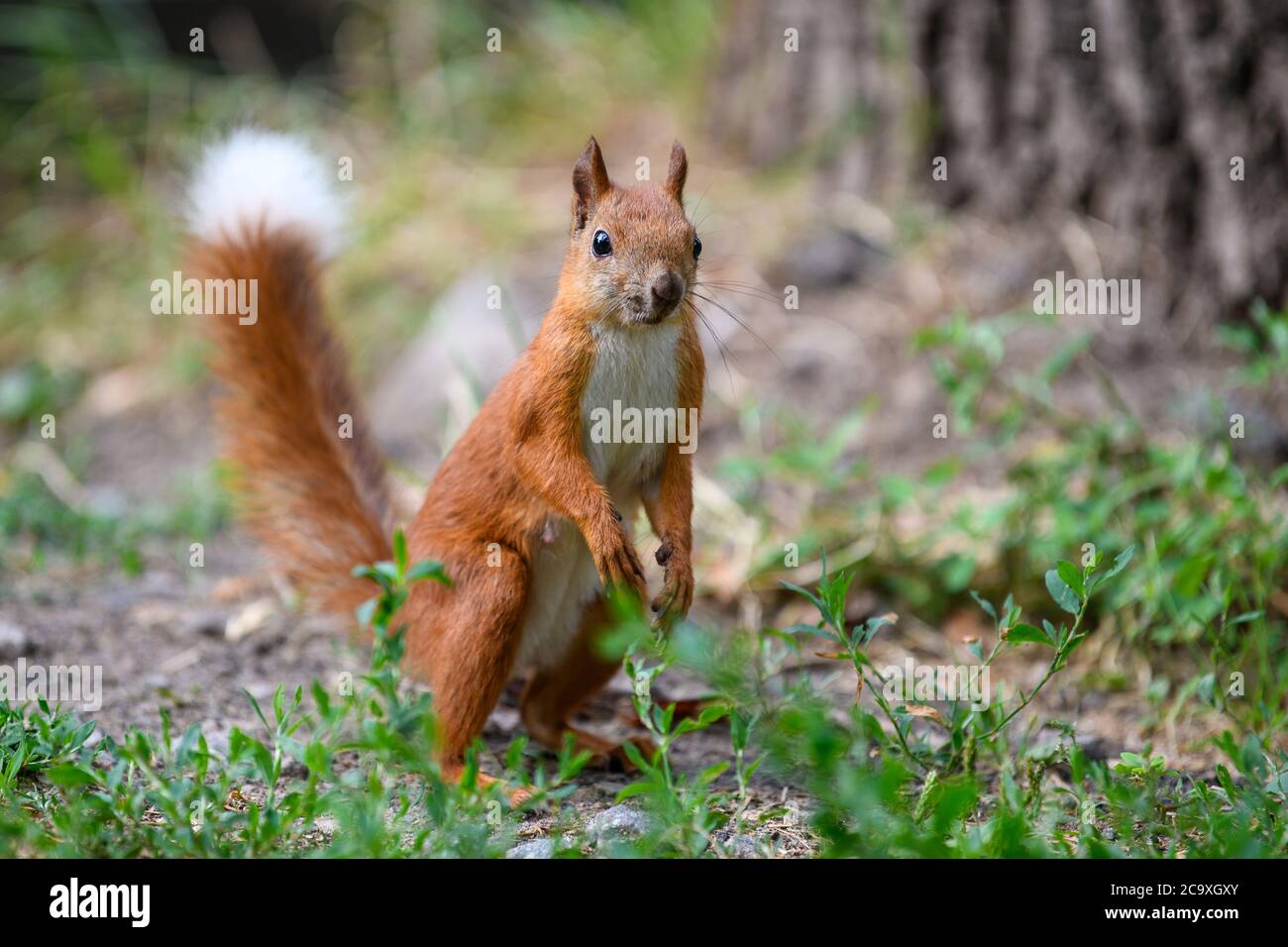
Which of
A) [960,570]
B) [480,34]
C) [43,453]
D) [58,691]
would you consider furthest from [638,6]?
[58,691]

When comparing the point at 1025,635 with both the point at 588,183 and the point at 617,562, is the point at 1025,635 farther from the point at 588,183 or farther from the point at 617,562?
the point at 588,183

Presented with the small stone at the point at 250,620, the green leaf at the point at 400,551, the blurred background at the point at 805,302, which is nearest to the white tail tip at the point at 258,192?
the blurred background at the point at 805,302

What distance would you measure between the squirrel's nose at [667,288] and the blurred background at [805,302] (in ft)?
2.42

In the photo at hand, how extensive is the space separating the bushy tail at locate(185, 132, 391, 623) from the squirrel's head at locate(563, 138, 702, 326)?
961 millimetres

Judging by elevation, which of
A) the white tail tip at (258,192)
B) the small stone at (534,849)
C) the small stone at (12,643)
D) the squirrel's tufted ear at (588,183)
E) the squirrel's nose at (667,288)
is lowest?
the small stone at (534,849)

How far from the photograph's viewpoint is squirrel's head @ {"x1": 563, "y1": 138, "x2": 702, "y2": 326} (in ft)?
8.45

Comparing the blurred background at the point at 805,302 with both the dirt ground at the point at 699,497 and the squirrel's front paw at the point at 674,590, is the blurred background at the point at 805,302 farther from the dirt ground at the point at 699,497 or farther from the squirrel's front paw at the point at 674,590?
the squirrel's front paw at the point at 674,590

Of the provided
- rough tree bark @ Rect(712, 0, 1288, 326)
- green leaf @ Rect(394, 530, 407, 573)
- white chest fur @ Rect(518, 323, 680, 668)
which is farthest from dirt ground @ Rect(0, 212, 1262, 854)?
green leaf @ Rect(394, 530, 407, 573)

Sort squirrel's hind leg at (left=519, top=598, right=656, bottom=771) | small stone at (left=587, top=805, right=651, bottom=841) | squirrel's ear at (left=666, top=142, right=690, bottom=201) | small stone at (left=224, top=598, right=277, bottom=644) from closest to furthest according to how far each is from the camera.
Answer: small stone at (left=587, top=805, right=651, bottom=841)
squirrel's ear at (left=666, top=142, right=690, bottom=201)
squirrel's hind leg at (left=519, top=598, right=656, bottom=771)
small stone at (left=224, top=598, right=277, bottom=644)

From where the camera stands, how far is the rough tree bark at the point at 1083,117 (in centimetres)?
441

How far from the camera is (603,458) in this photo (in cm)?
279

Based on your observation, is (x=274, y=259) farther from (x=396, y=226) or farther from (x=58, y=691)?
(x=396, y=226)

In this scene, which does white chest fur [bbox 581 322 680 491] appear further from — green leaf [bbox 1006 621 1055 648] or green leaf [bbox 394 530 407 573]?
green leaf [bbox 1006 621 1055 648]
